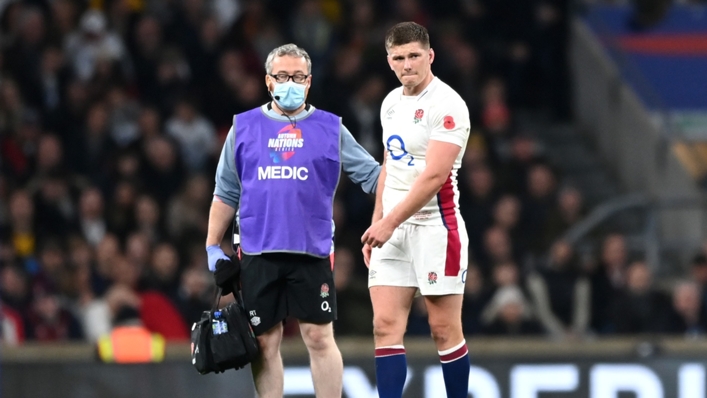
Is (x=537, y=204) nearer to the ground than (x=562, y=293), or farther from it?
farther from it

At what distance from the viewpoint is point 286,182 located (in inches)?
238

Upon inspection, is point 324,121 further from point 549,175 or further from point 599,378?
point 549,175

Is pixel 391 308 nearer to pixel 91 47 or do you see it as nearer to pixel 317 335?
pixel 317 335

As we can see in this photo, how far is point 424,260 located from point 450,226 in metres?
0.21

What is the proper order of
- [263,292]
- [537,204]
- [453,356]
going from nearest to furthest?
[263,292], [453,356], [537,204]

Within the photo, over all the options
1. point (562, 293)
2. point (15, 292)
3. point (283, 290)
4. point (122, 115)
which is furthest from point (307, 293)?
point (122, 115)

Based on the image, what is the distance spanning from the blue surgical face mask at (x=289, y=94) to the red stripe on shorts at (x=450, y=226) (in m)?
0.78

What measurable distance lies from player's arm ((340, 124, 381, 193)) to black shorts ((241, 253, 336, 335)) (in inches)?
18.6

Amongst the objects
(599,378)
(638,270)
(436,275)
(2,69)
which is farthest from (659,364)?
(2,69)

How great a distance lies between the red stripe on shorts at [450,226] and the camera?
6.19m

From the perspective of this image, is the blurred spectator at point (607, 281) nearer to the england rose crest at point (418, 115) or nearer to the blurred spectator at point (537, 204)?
the blurred spectator at point (537, 204)

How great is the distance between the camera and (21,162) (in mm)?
11516

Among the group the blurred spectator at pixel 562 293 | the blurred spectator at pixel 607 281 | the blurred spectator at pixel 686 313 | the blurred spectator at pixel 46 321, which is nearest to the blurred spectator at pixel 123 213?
the blurred spectator at pixel 46 321

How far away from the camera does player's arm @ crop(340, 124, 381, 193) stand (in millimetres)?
6250
